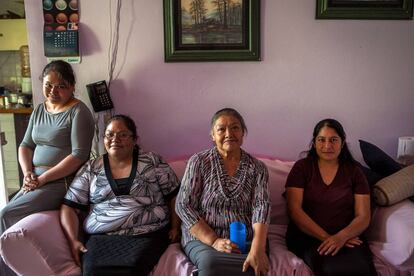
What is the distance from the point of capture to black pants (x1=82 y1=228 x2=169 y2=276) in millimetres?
1528

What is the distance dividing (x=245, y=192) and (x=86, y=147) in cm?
86

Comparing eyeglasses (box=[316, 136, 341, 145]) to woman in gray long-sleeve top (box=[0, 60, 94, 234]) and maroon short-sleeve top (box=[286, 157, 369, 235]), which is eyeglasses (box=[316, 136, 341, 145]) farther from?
woman in gray long-sleeve top (box=[0, 60, 94, 234])

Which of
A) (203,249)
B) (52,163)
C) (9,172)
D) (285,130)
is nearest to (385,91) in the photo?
(285,130)

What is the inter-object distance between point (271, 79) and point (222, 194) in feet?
2.98

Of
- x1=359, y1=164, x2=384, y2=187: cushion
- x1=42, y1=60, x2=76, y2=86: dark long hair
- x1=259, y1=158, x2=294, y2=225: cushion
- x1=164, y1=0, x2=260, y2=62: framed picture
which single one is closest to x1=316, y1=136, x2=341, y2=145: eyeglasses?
x1=359, y1=164, x2=384, y2=187: cushion

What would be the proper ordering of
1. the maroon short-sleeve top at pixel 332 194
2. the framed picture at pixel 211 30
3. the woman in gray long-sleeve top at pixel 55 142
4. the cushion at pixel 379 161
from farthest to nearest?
the framed picture at pixel 211 30, the cushion at pixel 379 161, the woman in gray long-sleeve top at pixel 55 142, the maroon short-sleeve top at pixel 332 194

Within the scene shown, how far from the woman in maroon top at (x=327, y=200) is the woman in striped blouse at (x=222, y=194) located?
21cm

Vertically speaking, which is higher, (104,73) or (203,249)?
(104,73)

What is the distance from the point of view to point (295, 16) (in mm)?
2230

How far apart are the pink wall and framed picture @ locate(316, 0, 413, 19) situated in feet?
0.14

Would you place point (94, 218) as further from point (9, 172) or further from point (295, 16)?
point (9, 172)

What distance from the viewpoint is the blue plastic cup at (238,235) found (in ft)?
5.27

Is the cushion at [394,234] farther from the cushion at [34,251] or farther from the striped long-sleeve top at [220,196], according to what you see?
the cushion at [34,251]

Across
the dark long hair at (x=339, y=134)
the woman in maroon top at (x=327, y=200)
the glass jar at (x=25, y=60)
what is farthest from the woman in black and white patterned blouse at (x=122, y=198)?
the glass jar at (x=25, y=60)
